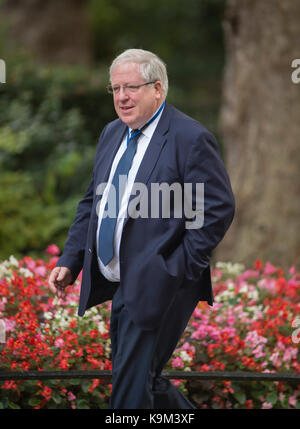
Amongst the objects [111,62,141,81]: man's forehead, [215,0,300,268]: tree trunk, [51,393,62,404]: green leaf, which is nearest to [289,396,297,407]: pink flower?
[51,393,62,404]: green leaf

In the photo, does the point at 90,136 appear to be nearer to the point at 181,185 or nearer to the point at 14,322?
the point at 14,322

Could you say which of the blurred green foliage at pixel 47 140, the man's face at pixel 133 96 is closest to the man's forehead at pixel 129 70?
the man's face at pixel 133 96

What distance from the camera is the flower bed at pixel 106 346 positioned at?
4.21 metres

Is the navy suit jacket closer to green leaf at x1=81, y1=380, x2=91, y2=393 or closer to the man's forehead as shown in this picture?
the man's forehead

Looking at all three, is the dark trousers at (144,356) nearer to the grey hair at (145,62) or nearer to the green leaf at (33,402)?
the green leaf at (33,402)

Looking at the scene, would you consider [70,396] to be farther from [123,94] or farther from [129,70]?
[129,70]

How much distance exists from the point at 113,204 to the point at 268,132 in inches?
187

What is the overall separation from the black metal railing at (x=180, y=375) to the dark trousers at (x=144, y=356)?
50 cm

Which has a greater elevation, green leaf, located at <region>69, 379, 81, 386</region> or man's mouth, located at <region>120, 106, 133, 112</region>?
man's mouth, located at <region>120, 106, 133, 112</region>

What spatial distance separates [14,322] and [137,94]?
183 centimetres

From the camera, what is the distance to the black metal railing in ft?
13.0

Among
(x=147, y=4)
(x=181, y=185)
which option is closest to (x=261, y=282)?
(x=181, y=185)

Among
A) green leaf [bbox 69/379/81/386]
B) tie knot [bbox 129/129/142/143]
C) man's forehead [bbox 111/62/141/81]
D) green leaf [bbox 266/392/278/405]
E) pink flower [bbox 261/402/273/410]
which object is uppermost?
man's forehead [bbox 111/62/141/81]

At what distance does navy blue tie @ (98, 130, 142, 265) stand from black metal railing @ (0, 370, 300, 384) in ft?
3.05
